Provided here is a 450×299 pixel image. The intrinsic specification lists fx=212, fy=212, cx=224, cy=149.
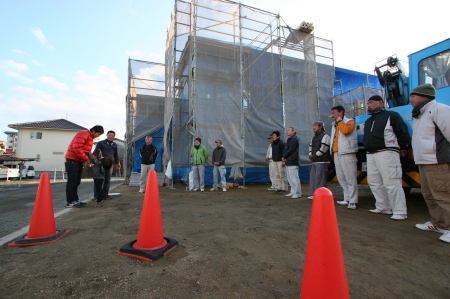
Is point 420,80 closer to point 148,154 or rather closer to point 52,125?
point 148,154

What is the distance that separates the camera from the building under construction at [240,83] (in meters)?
7.46

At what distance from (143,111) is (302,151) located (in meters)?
8.52

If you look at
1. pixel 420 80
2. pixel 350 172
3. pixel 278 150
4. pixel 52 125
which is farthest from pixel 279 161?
pixel 52 125

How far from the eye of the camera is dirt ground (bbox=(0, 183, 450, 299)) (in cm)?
139

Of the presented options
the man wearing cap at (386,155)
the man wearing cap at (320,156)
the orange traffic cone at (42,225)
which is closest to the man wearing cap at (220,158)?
the man wearing cap at (320,156)

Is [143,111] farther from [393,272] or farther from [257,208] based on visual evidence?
[393,272]

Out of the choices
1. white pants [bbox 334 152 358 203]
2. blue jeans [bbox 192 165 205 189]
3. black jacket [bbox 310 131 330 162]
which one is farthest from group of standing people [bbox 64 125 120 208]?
white pants [bbox 334 152 358 203]

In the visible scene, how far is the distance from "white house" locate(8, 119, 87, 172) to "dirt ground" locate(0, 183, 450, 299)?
2815 centimetres

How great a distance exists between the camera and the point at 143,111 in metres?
11.7

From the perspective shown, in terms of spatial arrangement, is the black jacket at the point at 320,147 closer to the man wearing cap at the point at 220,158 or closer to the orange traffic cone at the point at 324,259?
the man wearing cap at the point at 220,158

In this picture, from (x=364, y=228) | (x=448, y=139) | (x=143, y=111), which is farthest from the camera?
(x=143, y=111)

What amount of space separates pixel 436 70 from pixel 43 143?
1311 inches

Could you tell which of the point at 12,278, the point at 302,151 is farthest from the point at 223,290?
the point at 302,151

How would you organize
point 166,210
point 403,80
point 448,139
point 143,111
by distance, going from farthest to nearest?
point 143,111
point 403,80
point 166,210
point 448,139
